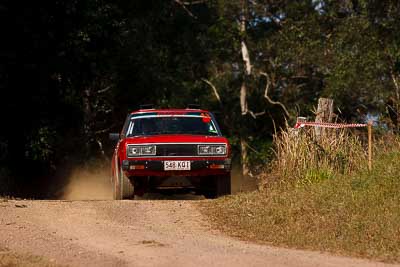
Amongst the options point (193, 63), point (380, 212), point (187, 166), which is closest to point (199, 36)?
point (193, 63)

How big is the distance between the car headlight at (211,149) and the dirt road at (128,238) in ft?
4.51

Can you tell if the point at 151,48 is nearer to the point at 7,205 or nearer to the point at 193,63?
the point at 193,63

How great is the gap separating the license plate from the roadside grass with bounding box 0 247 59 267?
19.0 feet

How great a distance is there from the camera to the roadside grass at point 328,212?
10.4m

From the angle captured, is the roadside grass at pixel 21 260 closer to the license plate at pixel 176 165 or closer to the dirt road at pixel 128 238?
the dirt road at pixel 128 238

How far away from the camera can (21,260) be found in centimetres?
920

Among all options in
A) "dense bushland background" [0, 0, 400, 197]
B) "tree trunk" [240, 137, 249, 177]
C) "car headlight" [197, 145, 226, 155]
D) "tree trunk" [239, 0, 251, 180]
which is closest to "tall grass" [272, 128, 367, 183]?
"car headlight" [197, 145, 226, 155]

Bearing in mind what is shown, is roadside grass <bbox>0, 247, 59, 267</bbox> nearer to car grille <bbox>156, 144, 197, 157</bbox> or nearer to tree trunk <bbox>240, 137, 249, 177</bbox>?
car grille <bbox>156, 144, 197, 157</bbox>

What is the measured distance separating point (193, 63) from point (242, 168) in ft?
26.1

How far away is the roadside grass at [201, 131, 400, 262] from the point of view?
1036 centimetres

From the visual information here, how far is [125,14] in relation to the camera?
31.3 m

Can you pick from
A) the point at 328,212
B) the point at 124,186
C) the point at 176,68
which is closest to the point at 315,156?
the point at 124,186

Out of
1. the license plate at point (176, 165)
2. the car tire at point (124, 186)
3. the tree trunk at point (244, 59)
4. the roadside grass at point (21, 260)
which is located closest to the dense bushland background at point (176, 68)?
the tree trunk at point (244, 59)

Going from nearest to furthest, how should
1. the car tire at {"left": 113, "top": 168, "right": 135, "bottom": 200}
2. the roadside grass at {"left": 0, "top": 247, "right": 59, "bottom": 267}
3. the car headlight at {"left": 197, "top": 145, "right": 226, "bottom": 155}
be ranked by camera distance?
the roadside grass at {"left": 0, "top": 247, "right": 59, "bottom": 267} → the car headlight at {"left": 197, "top": 145, "right": 226, "bottom": 155} → the car tire at {"left": 113, "top": 168, "right": 135, "bottom": 200}
